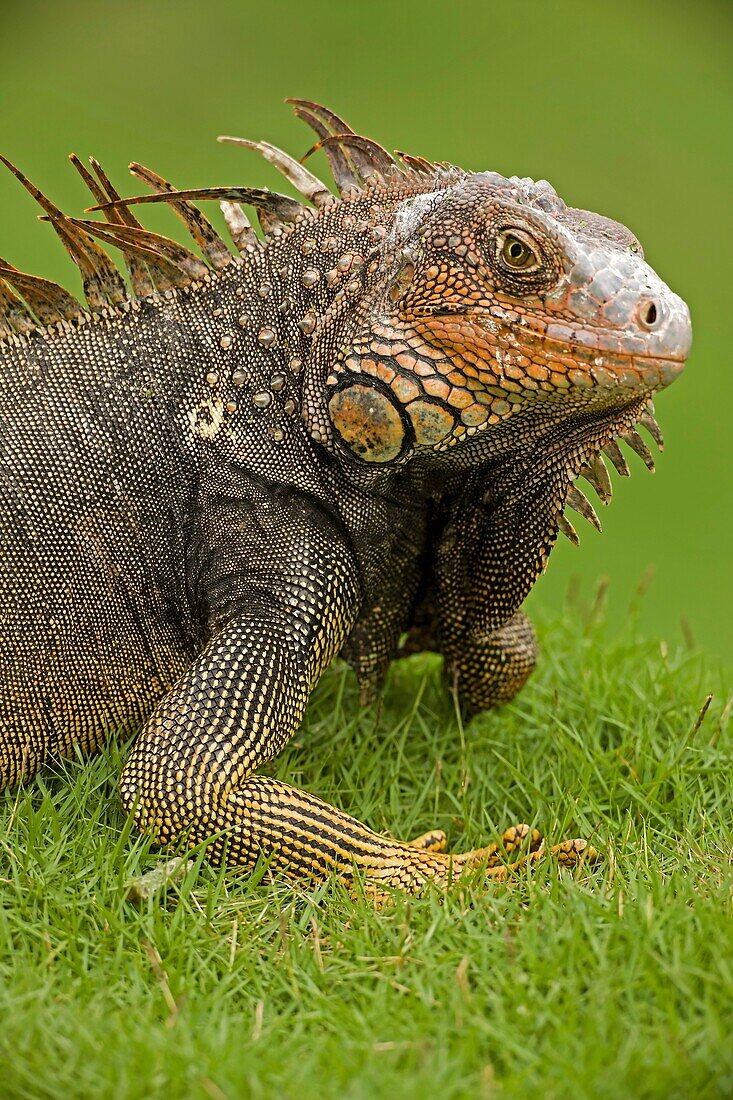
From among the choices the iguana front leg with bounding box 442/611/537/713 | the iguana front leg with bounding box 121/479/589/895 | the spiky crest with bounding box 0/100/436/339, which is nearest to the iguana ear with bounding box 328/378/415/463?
the iguana front leg with bounding box 121/479/589/895

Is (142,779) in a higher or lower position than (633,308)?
lower

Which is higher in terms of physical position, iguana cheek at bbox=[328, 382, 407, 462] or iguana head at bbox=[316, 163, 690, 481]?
iguana head at bbox=[316, 163, 690, 481]

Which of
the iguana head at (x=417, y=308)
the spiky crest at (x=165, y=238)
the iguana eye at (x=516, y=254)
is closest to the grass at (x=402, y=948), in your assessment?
the iguana head at (x=417, y=308)

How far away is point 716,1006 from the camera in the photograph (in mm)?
3539

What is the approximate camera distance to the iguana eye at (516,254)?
4199 mm

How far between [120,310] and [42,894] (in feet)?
7.31

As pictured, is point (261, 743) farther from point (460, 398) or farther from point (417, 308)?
point (417, 308)

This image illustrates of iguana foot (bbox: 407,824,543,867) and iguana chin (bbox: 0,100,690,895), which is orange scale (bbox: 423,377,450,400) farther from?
iguana foot (bbox: 407,824,543,867)

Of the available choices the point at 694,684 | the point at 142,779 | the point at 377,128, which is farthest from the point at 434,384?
the point at 377,128

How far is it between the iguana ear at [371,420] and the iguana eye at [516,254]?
0.61m

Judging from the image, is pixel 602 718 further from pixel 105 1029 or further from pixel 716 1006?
pixel 105 1029

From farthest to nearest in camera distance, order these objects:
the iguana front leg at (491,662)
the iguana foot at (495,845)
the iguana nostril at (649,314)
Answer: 1. the iguana front leg at (491,662)
2. the iguana foot at (495,845)
3. the iguana nostril at (649,314)

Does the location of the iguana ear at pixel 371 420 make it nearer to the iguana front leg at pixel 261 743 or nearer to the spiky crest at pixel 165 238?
the iguana front leg at pixel 261 743

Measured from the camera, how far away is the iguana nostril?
4.10m
